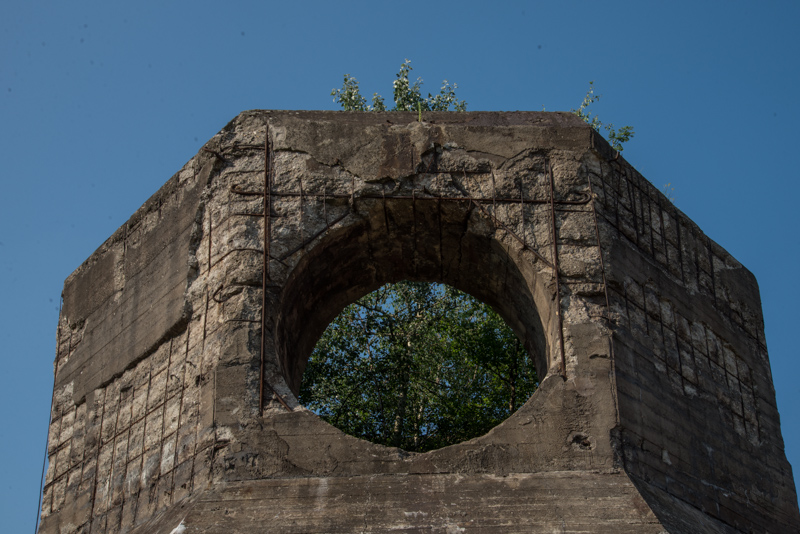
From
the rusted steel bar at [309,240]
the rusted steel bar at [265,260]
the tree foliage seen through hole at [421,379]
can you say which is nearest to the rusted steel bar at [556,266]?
the rusted steel bar at [309,240]

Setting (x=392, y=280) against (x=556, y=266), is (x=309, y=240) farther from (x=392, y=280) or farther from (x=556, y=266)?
(x=556, y=266)

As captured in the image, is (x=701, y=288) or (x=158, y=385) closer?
(x=158, y=385)

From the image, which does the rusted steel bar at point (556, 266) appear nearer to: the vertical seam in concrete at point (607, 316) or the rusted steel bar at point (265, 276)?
the vertical seam in concrete at point (607, 316)

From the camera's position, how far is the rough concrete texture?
5.04 metres

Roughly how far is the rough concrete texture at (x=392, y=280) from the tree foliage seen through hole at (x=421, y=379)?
5379 millimetres

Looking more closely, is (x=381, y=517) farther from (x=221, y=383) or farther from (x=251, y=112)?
(x=251, y=112)

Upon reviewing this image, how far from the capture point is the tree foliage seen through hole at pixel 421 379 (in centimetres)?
1207

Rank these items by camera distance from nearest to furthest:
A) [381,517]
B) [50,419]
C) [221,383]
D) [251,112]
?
1. [381,517]
2. [221,383]
3. [251,112]
4. [50,419]

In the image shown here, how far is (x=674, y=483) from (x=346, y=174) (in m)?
2.61

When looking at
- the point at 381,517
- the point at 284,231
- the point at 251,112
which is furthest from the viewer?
the point at 251,112

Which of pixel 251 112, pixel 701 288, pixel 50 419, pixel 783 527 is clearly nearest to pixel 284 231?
pixel 251 112

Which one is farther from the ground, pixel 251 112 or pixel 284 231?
pixel 251 112

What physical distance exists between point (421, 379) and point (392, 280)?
5.77 meters

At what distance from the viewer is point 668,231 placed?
658 cm
